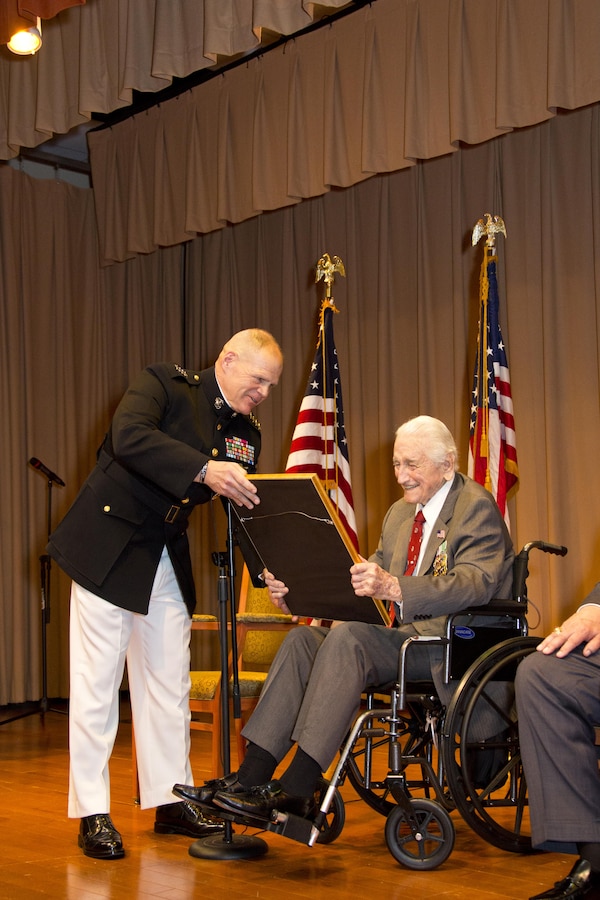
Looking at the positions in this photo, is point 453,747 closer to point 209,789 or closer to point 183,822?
point 209,789

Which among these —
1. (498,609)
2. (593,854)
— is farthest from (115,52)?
(593,854)

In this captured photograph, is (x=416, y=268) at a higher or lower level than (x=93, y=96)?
lower

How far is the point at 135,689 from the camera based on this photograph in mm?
3047

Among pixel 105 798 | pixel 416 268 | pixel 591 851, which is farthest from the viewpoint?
pixel 416 268

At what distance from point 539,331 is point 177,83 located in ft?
9.63

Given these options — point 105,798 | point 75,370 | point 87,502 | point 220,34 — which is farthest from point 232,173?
point 105,798

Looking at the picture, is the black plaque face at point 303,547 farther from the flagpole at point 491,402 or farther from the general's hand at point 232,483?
→ the flagpole at point 491,402

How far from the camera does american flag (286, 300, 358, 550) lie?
16.4ft

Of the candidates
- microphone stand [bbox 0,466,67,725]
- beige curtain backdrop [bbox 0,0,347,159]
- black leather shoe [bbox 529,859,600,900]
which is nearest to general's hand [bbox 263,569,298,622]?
black leather shoe [bbox 529,859,600,900]

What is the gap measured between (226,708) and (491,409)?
2.21 meters

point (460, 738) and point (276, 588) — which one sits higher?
point (276, 588)

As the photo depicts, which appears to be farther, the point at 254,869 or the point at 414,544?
the point at 414,544

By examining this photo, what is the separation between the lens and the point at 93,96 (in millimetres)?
4902

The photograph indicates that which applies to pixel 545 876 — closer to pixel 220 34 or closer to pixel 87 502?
pixel 87 502
